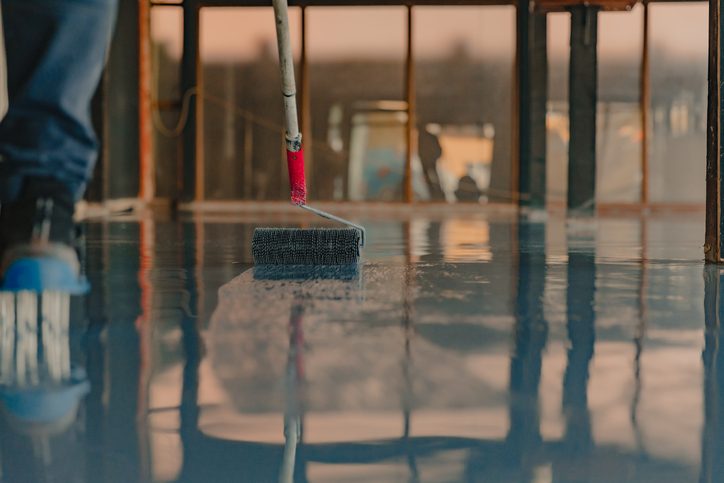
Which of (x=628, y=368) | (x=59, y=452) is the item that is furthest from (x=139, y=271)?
(x=59, y=452)

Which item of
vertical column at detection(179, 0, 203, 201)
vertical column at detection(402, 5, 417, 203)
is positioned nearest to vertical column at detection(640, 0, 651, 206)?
vertical column at detection(402, 5, 417, 203)

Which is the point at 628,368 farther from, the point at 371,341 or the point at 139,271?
the point at 139,271

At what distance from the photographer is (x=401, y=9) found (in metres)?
9.91

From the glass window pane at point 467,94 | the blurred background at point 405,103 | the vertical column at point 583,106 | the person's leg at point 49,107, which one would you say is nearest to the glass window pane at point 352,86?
the blurred background at point 405,103

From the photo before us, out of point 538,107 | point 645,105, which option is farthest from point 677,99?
point 538,107

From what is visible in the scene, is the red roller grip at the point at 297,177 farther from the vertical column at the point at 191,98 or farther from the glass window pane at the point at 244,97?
the vertical column at the point at 191,98

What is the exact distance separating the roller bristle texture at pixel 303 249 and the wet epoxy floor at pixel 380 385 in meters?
0.41

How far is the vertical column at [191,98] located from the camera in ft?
32.3

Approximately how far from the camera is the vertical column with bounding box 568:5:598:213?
6.29m

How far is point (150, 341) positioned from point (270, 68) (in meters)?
8.64

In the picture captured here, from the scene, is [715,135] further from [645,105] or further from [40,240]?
[645,105]

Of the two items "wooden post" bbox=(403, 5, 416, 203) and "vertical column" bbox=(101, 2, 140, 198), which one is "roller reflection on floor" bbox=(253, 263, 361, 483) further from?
"wooden post" bbox=(403, 5, 416, 203)

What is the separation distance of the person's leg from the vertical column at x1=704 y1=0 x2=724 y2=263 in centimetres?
200

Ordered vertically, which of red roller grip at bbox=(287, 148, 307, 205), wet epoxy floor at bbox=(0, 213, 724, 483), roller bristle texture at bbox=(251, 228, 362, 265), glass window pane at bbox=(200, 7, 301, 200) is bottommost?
wet epoxy floor at bbox=(0, 213, 724, 483)
